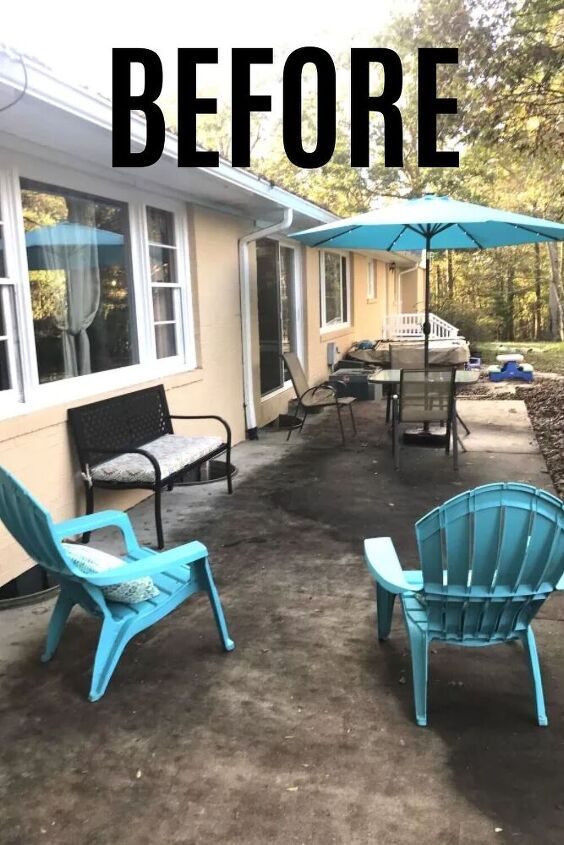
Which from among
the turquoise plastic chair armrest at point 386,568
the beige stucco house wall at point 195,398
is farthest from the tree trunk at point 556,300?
the turquoise plastic chair armrest at point 386,568

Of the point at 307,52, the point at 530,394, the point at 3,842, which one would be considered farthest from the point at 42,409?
the point at 530,394

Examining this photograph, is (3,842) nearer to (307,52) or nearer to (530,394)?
(307,52)

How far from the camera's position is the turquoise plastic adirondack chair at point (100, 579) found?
8.31 feet

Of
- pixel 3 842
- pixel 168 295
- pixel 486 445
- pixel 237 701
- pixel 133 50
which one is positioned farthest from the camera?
pixel 486 445

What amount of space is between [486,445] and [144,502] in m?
3.67

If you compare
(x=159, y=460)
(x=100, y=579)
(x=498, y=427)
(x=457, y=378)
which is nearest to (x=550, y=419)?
(x=498, y=427)

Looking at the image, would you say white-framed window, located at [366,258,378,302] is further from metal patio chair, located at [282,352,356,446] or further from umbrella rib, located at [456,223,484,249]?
umbrella rib, located at [456,223,484,249]

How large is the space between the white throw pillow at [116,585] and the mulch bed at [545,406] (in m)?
3.67

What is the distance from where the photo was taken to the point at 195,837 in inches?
76.8

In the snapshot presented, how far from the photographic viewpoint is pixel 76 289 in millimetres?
4742

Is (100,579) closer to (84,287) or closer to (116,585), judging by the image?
(116,585)

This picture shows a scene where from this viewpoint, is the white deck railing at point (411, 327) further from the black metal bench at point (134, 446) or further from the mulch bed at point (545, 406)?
the black metal bench at point (134, 446)

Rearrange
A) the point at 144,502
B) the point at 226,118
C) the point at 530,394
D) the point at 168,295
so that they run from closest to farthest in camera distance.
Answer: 1. the point at 144,502
2. the point at 168,295
3. the point at 530,394
4. the point at 226,118

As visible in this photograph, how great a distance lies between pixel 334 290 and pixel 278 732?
10.7 m
